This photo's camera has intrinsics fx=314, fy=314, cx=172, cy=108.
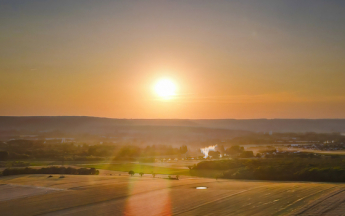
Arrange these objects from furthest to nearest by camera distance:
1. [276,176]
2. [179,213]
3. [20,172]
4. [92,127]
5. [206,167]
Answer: [92,127] < [206,167] < [20,172] < [276,176] < [179,213]

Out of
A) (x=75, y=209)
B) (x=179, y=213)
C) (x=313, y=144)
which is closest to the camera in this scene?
(x=179, y=213)

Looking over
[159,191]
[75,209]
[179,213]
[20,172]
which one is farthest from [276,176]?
[20,172]

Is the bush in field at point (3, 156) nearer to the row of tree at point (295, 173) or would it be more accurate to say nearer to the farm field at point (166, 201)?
the farm field at point (166, 201)

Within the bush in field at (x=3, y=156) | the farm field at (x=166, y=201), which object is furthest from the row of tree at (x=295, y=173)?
the bush in field at (x=3, y=156)

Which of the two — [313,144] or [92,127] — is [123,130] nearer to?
[92,127]

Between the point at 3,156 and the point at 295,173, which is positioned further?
the point at 3,156

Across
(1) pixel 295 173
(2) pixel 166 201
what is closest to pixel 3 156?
(2) pixel 166 201

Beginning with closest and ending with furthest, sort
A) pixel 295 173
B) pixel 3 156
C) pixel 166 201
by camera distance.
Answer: pixel 166 201 → pixel 295 173 → pixel 3 156

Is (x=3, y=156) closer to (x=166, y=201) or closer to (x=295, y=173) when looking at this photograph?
(x=166, y=201)

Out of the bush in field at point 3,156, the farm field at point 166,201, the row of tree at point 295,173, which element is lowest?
the farm field at point 166,201

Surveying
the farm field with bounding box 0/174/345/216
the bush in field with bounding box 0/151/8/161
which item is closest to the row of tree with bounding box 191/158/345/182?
the farm field with bounding box 0/174/345/216

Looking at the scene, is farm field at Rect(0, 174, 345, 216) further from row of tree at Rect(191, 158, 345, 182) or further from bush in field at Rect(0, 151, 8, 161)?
bush in field at Rect(0, 151, 8, 161)
